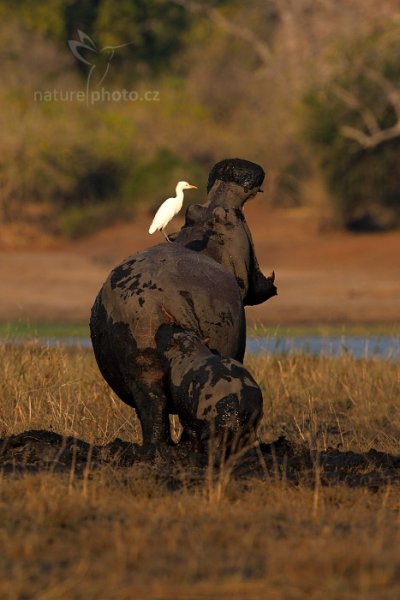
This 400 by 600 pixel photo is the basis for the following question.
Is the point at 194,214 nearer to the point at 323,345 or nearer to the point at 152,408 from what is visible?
the point at 152,408

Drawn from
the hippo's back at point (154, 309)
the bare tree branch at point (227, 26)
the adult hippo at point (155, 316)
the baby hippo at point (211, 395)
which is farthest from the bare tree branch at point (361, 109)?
the baby hippo at point (211, 395)

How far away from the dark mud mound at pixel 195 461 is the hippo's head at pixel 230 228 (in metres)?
0.89

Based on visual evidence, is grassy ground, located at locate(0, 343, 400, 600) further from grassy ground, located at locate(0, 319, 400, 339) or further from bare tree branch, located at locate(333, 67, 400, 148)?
bare tree branch, located at locate(333, 67, 400, 148)

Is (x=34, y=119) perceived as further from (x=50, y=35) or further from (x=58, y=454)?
(x=58, y=454)

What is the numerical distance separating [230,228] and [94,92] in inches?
1296

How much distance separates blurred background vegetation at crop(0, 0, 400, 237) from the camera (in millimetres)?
28641

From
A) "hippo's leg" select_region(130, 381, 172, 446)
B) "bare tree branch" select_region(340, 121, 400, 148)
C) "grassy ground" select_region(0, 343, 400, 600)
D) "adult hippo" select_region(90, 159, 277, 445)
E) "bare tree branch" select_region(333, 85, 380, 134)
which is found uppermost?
"bare tree branch" select_region(333, 85, 380, 134)

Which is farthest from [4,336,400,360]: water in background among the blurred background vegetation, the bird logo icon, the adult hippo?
the bird logo icon

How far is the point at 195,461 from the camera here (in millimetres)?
6238

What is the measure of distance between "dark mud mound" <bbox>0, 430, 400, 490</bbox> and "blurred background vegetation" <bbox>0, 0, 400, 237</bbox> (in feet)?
70.0

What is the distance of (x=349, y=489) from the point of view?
574 cm

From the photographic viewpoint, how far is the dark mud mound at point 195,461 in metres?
6.04

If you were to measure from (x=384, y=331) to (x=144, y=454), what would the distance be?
485 inches

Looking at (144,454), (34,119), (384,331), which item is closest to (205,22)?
(34,119)
